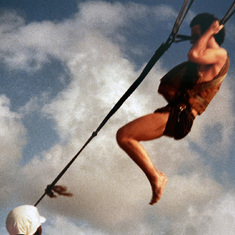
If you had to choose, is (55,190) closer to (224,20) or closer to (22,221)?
(22,221)

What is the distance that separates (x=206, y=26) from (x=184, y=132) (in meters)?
1.48

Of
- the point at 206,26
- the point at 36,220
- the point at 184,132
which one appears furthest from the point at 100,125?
the point at 206,26

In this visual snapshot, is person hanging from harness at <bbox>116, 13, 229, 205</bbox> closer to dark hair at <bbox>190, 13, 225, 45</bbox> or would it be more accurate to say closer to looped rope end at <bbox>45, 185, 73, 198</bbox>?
dark hair at <bbox>190, 13, 225, 45</bbox>

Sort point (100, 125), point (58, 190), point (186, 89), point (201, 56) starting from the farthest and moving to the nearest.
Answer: point (58, 190) < point (100, 125) < point (186, 89) < point (201, 56)

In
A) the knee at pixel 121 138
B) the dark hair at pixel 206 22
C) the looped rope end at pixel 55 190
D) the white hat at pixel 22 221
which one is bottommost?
the looped rope end at pixel 55 190

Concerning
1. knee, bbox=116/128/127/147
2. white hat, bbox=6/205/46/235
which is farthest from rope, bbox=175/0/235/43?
white hat, bbox=6/205/46/235

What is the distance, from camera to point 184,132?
527 cm

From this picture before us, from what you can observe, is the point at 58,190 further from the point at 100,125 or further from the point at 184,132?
the point at 184,132

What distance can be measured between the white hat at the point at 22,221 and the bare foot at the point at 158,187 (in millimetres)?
1696

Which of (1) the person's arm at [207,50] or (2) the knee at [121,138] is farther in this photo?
(2) the knee at [121,138]

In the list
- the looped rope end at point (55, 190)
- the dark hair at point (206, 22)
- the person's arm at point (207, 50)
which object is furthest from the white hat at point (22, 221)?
the dark hair at point (206, 22)

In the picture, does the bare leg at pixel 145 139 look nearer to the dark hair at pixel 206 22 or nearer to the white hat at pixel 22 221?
the dark hair at pixel 206 22

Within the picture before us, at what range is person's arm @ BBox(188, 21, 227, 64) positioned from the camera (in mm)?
4742

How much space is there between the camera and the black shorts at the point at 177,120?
5.12 meters
